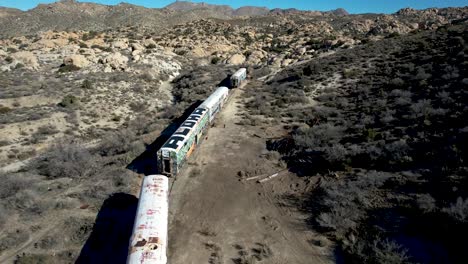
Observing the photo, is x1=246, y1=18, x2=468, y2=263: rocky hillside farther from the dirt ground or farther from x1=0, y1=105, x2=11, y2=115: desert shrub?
x1=0, y1=105, x2=11, y2=115: desert shrub

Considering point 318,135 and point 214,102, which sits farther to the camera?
point 214,102

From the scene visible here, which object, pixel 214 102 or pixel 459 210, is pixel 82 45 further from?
pixel 459 210

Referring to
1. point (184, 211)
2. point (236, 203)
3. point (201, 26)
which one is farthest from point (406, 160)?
point (201, 26)

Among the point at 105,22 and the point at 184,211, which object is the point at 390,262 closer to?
the point at 184,211

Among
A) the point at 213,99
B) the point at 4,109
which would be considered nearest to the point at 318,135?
the point at 213,99

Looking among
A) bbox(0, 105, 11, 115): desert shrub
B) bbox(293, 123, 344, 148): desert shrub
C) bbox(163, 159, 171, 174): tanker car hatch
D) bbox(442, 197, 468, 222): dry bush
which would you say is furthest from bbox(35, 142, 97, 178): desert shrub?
bbox(442, 197, 468, 222): dry bush

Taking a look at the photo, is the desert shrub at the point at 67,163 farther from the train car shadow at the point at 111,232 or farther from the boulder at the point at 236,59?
the boulder at the point at 236,59
